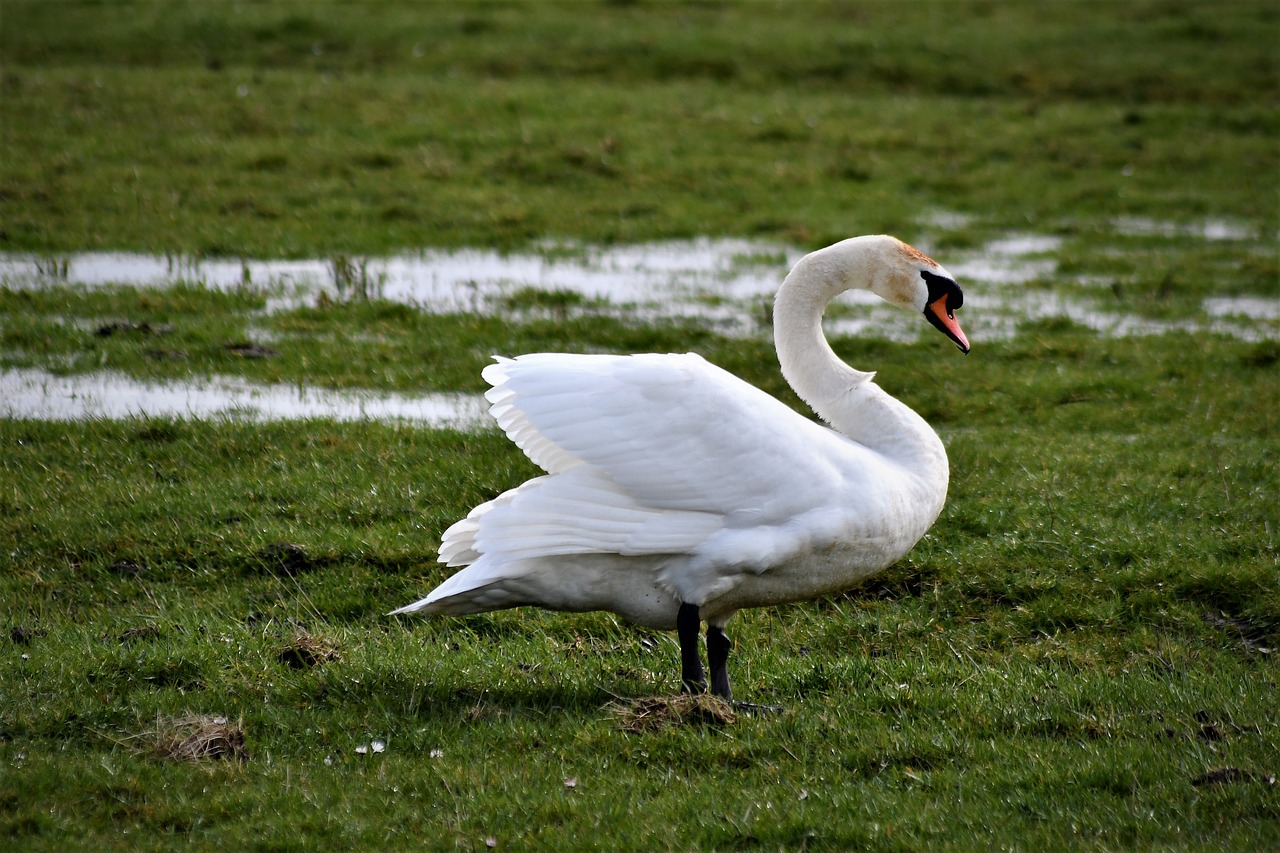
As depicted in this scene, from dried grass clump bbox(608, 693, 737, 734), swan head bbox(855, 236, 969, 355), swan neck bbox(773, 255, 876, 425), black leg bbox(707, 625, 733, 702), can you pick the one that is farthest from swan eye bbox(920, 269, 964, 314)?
dried grass clump bbox(608, 693, 737, 734)

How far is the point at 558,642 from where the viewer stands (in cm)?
711

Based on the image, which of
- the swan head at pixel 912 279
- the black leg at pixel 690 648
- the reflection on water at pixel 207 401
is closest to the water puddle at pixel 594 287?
the reflection on water at pixel 207 401

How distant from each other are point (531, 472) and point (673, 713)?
3.27 m

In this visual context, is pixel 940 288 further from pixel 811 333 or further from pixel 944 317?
pixel 811 333

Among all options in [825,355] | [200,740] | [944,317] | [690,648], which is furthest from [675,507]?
[200,740]

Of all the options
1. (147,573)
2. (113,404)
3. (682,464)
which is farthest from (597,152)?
(682,464)

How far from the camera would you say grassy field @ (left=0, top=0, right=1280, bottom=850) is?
5.25 meters

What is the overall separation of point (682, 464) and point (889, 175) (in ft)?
42.1

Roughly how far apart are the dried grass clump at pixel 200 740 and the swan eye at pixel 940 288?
3673 millimetres

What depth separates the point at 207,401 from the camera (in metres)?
9.98

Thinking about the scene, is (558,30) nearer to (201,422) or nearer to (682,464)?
(201,422)

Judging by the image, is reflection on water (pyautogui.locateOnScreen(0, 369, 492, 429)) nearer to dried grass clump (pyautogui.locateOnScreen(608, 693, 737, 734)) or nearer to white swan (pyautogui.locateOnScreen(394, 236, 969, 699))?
white swan (pyautogui.locateOnScreen(394, 236, 969, 699))

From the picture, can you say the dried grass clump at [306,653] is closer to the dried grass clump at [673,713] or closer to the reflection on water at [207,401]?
the dried grass clump at [673,713]

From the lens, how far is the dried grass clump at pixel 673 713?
19.0 ft
